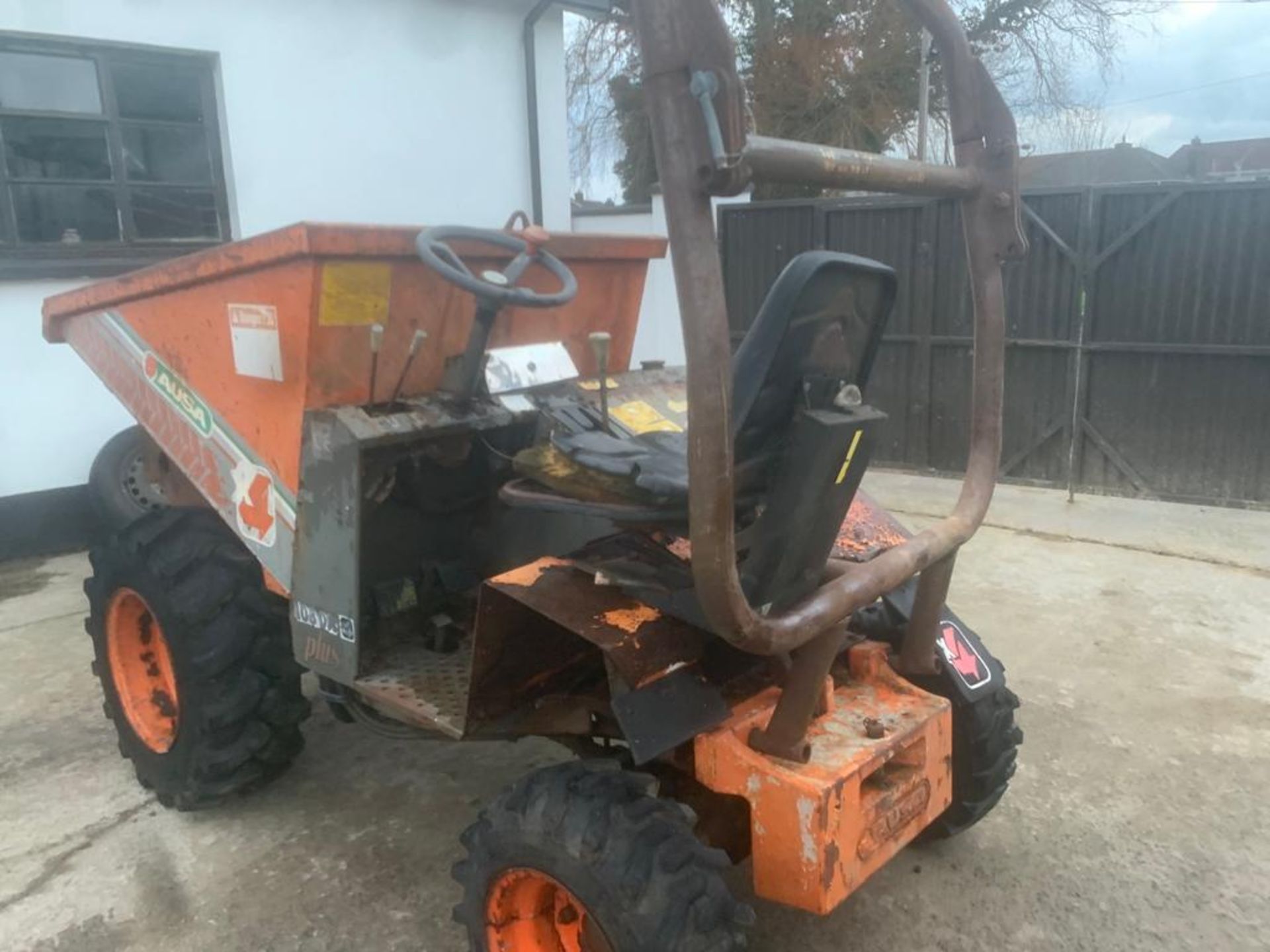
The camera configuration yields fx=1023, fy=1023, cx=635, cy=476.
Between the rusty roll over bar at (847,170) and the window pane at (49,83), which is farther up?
the window pane at (49,83)

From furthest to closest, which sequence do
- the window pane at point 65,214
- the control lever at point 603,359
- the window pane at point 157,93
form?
the window pane at point 157,93 < the window pane at point 65,214 < the control lever at point 603,359

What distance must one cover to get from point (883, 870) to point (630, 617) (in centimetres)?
127

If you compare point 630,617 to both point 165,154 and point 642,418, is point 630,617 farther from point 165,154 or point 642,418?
point 165,154

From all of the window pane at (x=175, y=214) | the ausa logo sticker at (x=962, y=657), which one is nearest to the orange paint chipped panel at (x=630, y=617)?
the ausa logo sticker at (x=962, y=657)

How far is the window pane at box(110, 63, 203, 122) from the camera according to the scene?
6078 millimetres

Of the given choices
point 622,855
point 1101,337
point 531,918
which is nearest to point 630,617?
point 622,855

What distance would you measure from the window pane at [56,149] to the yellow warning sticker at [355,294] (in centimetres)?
428

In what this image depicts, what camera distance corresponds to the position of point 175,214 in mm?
6395

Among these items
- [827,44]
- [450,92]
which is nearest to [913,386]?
[450,92]

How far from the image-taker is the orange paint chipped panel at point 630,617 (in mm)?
2068

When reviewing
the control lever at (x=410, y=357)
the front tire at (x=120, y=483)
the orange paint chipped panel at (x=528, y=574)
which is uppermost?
the control lever at (x=410, y=357)

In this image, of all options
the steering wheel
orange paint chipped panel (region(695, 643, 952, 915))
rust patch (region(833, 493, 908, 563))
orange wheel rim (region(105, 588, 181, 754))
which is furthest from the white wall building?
orange paint chipped panel (region(695, 643, 952, 915))

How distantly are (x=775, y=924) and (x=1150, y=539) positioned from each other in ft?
13.9

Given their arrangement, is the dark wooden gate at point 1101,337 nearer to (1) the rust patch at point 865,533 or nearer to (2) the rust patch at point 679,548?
(1) the rust patch at point 865,533
